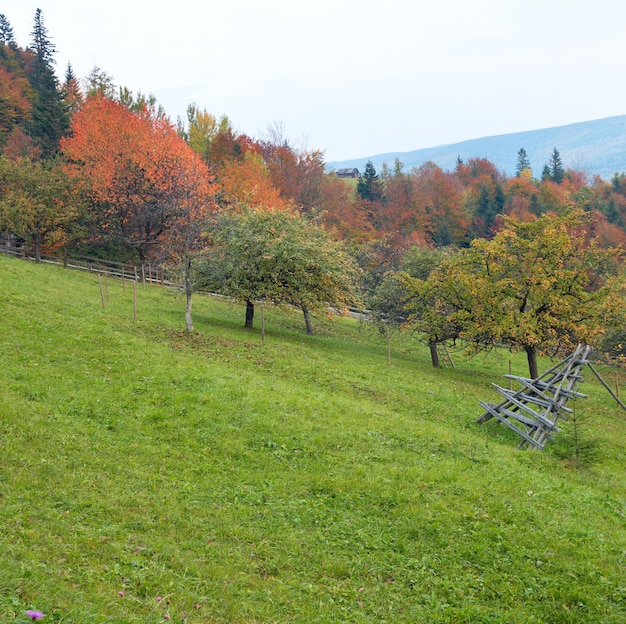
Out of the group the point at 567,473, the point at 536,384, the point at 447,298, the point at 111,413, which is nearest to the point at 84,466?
the point at 111,413

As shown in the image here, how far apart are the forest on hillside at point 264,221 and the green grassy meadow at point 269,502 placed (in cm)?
803

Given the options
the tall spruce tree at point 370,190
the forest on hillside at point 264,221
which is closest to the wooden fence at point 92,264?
the forest on hillside at point 264,221

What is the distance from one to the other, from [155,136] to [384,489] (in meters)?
43.0

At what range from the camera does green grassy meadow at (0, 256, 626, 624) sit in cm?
756

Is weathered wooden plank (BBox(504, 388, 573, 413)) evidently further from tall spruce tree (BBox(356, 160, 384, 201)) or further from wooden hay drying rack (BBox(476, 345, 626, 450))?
tall spruce tree (BBox(356, 160, 384, 201))

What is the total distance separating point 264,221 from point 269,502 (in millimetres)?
19973

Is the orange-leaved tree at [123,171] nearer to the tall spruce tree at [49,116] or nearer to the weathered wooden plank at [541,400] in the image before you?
the tall spruce tree at [49,116]

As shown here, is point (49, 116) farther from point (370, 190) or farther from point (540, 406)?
point (540, 406)

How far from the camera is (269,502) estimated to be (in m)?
10.2

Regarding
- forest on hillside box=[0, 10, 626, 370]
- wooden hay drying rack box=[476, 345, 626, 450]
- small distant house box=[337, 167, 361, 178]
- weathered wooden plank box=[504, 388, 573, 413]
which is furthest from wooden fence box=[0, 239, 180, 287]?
small distant house box=[337, 167, 361, 178]

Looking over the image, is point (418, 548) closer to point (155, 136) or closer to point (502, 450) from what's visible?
point (502, 450)

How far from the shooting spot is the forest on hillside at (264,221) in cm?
2484

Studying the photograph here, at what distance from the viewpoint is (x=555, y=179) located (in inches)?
4628

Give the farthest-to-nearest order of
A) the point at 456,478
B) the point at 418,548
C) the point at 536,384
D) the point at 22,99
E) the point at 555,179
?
the point at 555,179
the point at 22,99
the point at 536,384
the point at 456,478
the point at 418,548
